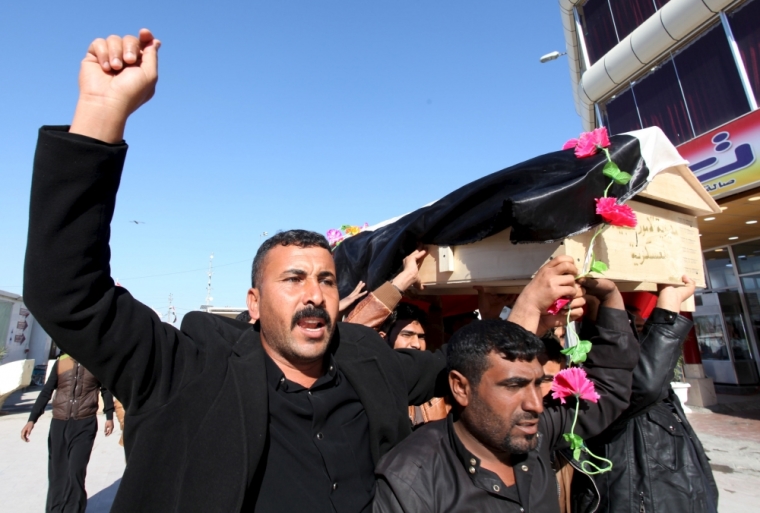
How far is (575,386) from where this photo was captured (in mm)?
1852

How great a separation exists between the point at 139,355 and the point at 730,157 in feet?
30.4

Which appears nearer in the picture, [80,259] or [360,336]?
[80,259]

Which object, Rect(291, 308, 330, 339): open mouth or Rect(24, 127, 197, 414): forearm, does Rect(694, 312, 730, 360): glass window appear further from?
Rect(24, 127, 197, 414): forearm

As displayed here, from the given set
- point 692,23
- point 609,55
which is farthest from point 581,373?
point 609,55

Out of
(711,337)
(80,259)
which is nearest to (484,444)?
(80,259)

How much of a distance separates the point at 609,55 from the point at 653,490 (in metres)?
11.4

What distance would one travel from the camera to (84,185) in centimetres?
99

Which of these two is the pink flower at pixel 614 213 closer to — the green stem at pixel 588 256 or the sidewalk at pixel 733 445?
the green stem at pixel 588 256

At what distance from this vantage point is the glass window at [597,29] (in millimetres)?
11406

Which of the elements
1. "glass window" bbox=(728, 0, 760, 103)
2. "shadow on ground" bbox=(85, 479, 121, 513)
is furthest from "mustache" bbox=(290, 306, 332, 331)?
"glass window" bbox=(728, 0, 760, 103)

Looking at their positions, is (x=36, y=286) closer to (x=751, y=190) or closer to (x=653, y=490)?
(x=653, y=490)

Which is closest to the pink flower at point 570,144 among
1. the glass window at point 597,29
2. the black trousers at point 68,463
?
the black trousers at point 68,463

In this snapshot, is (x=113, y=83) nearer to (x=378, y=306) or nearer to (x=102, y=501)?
(x=378, y=306)

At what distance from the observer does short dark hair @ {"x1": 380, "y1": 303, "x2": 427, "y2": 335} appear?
2970mm
